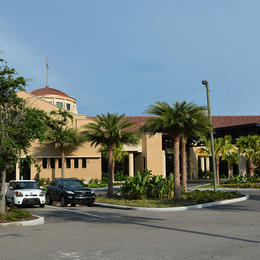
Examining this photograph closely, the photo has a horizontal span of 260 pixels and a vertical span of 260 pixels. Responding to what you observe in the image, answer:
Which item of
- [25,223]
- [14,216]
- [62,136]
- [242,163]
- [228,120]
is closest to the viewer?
[25,223]

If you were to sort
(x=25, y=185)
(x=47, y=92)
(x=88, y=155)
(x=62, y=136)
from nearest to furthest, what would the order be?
(x=25, y=185) → (x=62, y=136) → (x=88, y=155) → (x=47, y=92)

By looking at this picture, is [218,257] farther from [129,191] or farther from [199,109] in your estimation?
[129,191]

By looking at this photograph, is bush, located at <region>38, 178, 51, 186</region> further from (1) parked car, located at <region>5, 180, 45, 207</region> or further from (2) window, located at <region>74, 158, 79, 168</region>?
(1) parked car, located at <region>5, 180, 45, 207</region>

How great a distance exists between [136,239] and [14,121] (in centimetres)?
730

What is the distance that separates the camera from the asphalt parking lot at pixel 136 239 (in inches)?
294

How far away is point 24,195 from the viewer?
18.9 metres

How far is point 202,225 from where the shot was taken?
11773mm

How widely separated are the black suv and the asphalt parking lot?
5664 millimetres

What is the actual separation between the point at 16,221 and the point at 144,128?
11.1 m

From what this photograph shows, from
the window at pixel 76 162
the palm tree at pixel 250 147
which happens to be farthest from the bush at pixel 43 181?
the palm tree at pixel 250 147

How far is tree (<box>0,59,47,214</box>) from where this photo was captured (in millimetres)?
13250

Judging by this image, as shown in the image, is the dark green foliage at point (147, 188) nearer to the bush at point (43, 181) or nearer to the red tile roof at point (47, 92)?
the bush at point (43, 181)

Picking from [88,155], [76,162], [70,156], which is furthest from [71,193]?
[76,162]

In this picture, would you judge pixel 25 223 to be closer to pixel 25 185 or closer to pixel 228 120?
pixel 25 185
